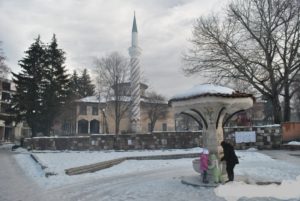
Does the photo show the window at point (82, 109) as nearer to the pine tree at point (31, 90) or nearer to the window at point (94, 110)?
the window at point (94, 110)

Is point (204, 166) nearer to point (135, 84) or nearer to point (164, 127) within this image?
point (135, 84)

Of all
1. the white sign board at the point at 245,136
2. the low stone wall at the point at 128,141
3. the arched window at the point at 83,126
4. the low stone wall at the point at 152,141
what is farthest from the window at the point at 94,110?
the white sign board at the point at 245,136

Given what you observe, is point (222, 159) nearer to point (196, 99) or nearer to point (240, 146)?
point (196, 99)

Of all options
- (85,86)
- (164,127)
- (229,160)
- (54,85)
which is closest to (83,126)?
(85,86)

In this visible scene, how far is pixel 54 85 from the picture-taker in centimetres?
4122

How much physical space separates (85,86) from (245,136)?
53384 millimetres

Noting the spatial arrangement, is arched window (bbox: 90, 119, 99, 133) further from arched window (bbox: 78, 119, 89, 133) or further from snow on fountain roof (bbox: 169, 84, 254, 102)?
snow on fountain roof (bbox: 169, 84, 254, 102)

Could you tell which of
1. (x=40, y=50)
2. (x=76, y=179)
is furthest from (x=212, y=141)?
(x=40, y=50)

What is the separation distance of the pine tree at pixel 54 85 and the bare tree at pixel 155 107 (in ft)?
81.5

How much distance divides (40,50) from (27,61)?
195cm

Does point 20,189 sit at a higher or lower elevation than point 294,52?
lower

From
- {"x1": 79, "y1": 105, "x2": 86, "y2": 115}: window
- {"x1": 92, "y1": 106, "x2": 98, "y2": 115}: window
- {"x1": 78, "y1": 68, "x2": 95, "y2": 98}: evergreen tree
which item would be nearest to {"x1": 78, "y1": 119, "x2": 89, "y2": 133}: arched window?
{"x1": 79, "y1": 105, "x2": 86, "y2": 115}: window

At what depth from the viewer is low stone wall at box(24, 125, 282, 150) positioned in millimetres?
25875

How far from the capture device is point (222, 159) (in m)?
12.0
